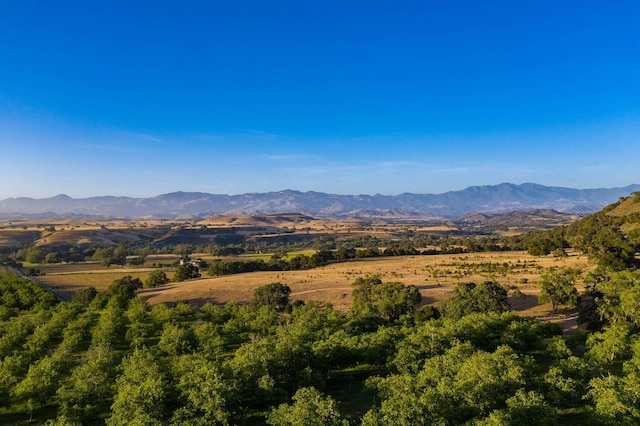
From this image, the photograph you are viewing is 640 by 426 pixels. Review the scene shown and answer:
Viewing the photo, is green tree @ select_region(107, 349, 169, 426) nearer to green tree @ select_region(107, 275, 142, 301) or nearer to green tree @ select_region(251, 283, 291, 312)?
green tree @ select_region(251, 283, 291, 312)

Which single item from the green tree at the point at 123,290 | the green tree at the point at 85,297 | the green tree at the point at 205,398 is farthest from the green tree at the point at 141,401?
the green tree at the point at 85,297

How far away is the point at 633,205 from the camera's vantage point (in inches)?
6565

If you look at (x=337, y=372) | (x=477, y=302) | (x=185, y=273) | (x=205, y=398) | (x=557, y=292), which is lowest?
(x=185, y=273)

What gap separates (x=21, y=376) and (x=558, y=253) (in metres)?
129

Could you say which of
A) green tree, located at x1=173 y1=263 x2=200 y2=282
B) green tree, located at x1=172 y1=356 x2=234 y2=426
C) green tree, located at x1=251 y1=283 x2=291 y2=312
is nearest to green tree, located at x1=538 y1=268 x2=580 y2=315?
green tree, located at x1=251 y1=283 x2=291 y2=312

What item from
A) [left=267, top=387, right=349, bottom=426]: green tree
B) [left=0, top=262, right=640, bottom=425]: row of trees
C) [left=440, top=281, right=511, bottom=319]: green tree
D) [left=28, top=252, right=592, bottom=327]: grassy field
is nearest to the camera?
Answer: [left=267, top=387, right=349, bottom=426]: green tree

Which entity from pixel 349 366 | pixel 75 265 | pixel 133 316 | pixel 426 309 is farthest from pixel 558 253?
pixel 75 265

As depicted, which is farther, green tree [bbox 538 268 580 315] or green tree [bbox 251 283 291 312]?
green tree [bbox 251 283 291 312]

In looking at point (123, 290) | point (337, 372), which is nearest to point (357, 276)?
point (123, 290)

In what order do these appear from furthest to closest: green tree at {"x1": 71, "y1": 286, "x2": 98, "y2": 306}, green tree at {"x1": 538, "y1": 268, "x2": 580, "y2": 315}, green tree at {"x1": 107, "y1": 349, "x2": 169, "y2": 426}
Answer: green tree at {"x1": 71, "y1": 286, "x2": 98, "y2": 306}
green tree at {"x1": 538, "y1": 268, "x2": 580, "y2": 315}
green tree at {"x1": 107, "y1": 349, "x2": 169, "y2": 426}

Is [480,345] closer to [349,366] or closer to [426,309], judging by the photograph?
[349,366]

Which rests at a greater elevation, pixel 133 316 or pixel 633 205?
pixel 633 205

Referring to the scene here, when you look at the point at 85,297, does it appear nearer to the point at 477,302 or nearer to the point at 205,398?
the point at 205,398

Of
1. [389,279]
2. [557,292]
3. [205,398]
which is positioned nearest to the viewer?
[205,398]
